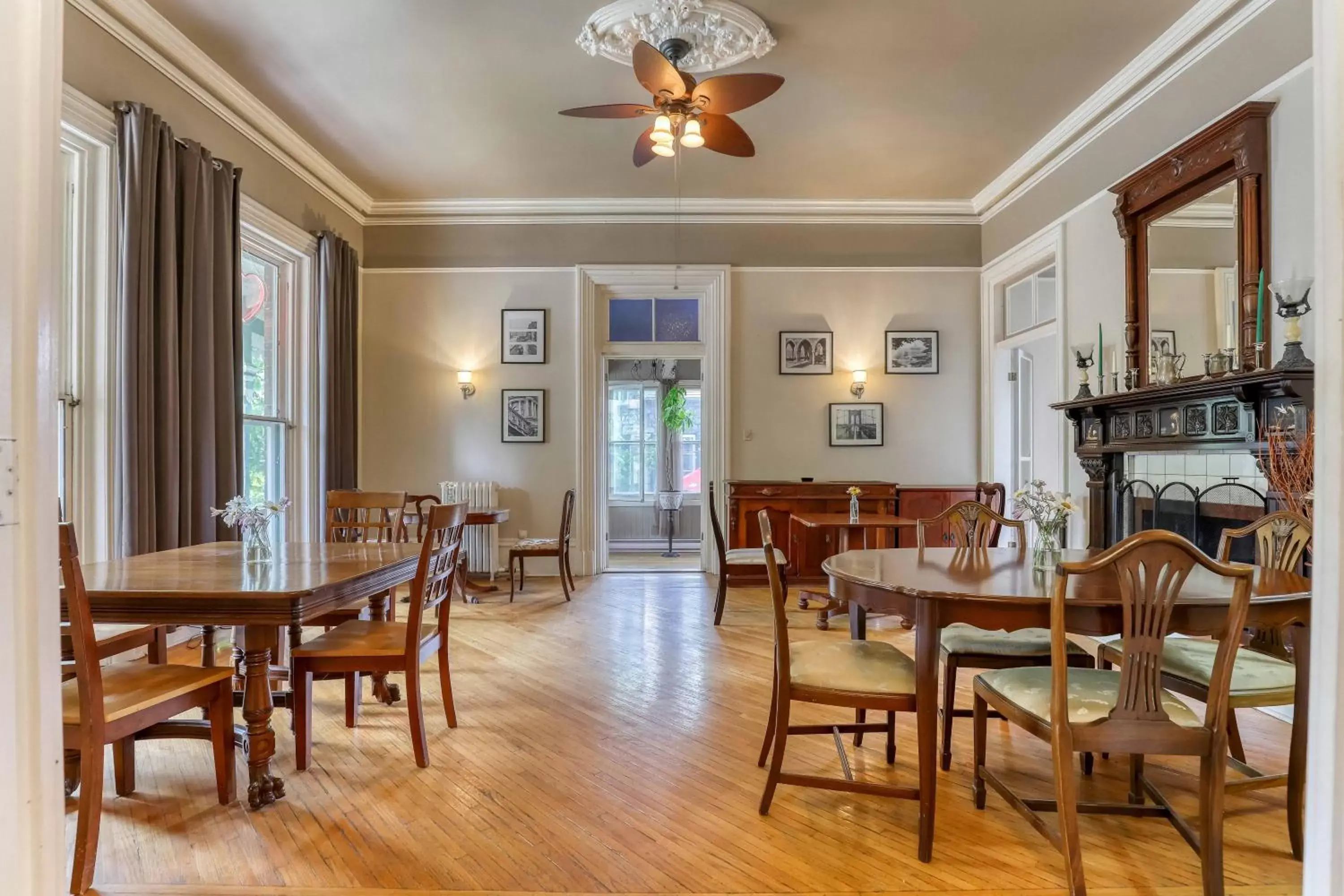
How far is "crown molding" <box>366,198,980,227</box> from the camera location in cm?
644

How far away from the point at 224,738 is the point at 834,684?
6.21 ft

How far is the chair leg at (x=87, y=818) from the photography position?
5.87 feet

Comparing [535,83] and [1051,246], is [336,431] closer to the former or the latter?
[535,83]

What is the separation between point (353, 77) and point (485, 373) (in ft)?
9.13

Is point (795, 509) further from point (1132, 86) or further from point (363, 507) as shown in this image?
point (1132, 86)

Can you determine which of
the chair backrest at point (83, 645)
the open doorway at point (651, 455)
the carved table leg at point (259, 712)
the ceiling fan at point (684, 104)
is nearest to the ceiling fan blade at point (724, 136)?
the ceiling fan at point (684, 104)

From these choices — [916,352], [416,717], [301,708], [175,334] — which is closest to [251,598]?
[301,708]

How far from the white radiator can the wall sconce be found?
3.43 metres

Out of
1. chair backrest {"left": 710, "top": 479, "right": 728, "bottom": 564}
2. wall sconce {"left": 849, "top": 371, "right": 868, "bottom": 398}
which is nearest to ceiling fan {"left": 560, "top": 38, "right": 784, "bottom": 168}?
chair backrest {"left": 710, "top": 479, "right": 728, "bottom": 564}

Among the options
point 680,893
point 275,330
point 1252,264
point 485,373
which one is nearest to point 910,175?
point 1252,264

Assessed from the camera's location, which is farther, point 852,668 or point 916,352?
point 916,352

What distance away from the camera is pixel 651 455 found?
364 inches

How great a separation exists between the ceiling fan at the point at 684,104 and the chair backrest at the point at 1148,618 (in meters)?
2.54

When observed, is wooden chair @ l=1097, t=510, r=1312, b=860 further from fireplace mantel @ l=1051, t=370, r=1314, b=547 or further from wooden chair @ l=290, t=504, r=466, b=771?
wooden chair @ l=290, t=504, r=466, b=771
